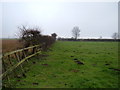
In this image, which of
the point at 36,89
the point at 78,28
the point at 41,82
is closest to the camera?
the point at 36,89

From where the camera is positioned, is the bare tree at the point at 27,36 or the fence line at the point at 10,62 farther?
the bare tree at the point at 27,36

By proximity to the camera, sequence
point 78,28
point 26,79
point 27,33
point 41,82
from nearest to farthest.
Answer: point 41,82 → point 26,79 → point 27,33 → point 78,28

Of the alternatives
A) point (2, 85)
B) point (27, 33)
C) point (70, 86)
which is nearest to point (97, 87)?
point (70, 86)

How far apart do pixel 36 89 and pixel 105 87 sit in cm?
240

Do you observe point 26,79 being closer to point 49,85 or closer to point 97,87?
point 49,85

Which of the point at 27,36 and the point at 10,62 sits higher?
the point at 27,36

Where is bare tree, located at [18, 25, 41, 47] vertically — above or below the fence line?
above

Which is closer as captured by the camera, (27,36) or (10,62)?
(10,62)

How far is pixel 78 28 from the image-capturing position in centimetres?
9381

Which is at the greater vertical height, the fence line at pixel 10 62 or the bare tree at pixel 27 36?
the bare tree at pixel 27 36

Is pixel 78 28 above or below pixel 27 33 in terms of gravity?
above

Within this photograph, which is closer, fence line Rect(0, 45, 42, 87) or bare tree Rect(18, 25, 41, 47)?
fence line Rect(0, 45, 42, 87)

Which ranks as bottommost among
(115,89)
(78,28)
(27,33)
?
(115,89)

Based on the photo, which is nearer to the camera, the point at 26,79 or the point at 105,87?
the point at 105,87
